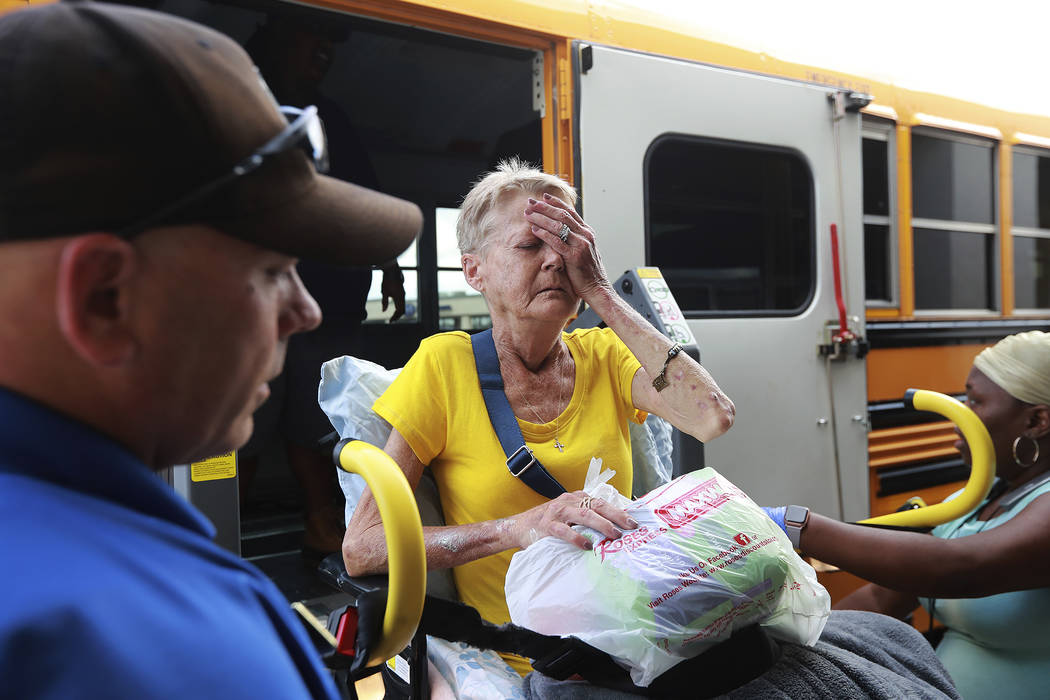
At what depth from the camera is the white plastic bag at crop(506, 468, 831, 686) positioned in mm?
1096

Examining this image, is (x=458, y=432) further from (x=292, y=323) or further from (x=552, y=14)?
(x=552, y=14)

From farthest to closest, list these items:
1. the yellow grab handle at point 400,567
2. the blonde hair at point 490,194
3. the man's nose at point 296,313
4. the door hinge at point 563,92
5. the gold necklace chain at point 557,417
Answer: the door hinge at point 563,92, the blonde hair at point 490,194, the gold necklace chain at point 557,417, the yellow grab handle at point 400,567, the man's nose at point 296,313

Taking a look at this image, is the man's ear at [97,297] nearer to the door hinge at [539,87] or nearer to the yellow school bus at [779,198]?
the yellow school bus at [779,198]

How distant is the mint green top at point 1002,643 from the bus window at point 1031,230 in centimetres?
304

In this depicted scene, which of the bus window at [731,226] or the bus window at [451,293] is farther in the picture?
the bus window at [451,293]

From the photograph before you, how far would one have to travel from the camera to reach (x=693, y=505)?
1193mm

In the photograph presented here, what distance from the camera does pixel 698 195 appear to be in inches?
117

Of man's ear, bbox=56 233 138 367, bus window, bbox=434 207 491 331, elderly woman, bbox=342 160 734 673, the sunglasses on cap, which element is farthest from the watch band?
bus window, bbox=434 207 491 331

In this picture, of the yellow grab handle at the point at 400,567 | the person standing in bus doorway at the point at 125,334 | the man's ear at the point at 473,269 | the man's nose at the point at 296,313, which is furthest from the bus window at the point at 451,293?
the person standing in bus doorway at the point at 125,334

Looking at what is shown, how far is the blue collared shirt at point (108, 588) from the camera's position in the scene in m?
0.37

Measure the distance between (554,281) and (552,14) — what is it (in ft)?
4.06

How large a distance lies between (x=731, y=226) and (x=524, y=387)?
5.85 ft

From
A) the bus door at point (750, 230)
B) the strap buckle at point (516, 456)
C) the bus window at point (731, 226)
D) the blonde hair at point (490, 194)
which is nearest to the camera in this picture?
the strap buckle at point (516, 456)

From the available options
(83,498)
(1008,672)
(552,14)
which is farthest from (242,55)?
(552,14)
